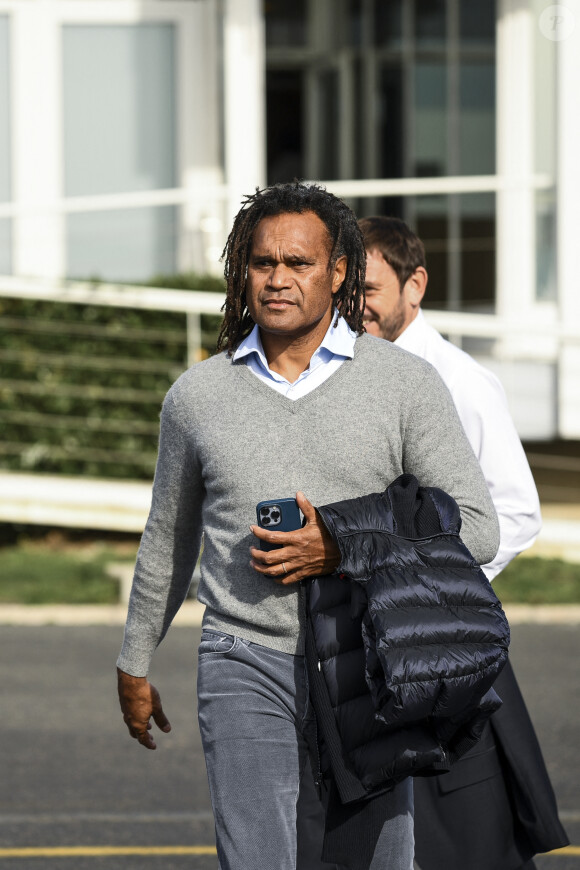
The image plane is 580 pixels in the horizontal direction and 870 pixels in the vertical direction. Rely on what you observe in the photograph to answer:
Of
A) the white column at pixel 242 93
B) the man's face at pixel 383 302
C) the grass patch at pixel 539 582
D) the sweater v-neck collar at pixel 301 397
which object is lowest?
the grass patch at pixel 539 582

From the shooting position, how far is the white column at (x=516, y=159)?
11.6m

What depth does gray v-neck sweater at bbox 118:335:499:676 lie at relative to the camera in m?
3.13

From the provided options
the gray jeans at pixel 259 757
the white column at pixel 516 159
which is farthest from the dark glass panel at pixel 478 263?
the gray jeans at pixel 259 757

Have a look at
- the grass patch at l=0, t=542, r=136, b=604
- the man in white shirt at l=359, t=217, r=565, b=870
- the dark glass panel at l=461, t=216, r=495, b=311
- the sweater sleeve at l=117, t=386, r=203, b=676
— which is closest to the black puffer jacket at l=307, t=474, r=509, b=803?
the sweater sleeve at l=117, t=386, r=203, b=676

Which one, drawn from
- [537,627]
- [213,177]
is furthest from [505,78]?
[537,627]

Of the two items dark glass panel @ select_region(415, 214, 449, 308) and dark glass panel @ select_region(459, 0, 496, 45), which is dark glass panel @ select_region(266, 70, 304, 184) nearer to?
dark glass panel @ select_region(415, 214, 449, 308)

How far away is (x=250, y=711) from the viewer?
315cm

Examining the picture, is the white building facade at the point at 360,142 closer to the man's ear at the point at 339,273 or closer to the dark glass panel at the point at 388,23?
the dark glass panel at the point at 388,23

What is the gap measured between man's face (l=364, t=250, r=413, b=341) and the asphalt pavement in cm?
199

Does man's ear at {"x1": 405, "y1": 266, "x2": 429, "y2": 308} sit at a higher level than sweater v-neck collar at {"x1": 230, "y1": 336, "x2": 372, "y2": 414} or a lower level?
higher

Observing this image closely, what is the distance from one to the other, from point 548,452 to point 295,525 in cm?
921

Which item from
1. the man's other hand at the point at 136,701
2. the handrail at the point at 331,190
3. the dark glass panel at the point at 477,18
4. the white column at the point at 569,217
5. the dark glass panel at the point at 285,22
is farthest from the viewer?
the dark glass panel at the point at 285,22

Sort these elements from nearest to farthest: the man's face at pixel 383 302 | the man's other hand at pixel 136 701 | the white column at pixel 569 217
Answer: the man's other hand at pixel 136 701, the man's face at pixel 383 302, the white column at pixel 569 217

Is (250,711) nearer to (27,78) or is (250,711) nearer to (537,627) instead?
(537,627)
